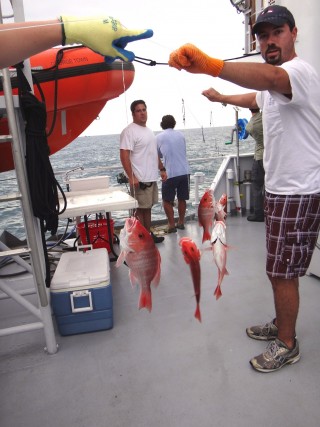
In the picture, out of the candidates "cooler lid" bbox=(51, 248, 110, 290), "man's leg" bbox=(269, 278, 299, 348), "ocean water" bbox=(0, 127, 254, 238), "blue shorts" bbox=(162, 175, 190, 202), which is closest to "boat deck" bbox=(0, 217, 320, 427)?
"man's leg" bbox=(269, 278, 299, 348)

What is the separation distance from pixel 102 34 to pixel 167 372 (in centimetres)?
186

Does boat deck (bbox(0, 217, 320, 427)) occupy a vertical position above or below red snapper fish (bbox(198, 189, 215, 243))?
below

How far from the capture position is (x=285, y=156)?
1765 mm

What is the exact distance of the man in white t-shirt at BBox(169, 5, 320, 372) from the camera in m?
1.46

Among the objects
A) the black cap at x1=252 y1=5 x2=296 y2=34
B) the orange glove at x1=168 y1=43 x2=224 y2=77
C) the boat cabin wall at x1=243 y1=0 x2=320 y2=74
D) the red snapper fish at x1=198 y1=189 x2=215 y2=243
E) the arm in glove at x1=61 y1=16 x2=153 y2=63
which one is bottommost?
the red snapper fish at x1=198 y1=189 x2=215 y2=243

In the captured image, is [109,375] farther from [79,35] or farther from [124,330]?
[79,35]

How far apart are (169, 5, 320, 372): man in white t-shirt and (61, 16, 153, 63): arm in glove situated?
0.41 metres

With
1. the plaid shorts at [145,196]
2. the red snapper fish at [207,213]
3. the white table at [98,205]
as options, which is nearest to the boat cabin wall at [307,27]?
the red snapper fish at [207,213]

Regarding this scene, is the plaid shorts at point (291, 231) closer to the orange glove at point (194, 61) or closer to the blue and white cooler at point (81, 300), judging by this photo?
the orange glove at point (194, 61)

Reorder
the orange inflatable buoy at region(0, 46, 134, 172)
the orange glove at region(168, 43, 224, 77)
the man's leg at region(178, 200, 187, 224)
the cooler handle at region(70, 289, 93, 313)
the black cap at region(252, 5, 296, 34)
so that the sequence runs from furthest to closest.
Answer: the man's leg at region(178, 200, 187, 224) → the orange inflatable buoy at region(0, 46, 134, 172) → the cooler handle at region(70, 289, 93, 313) → the black cap at region(252, 5, 296, 34) → the orange glove at region(168, 43, 224, 77)

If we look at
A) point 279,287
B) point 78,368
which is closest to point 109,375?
point 78,368

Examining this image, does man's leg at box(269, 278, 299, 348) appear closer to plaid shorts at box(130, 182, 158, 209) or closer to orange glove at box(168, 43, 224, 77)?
orange glove at box(168, 43, 224, 77)

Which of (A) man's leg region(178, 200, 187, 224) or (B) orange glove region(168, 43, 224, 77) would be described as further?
(A) man's leg region(178, 200, 187, 224)

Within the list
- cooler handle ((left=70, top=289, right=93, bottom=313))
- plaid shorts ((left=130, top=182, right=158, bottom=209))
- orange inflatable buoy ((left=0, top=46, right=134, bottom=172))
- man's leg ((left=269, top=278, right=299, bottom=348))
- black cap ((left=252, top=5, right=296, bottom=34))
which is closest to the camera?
black cap ((left=252, top=5, right=296, bottom=34))
